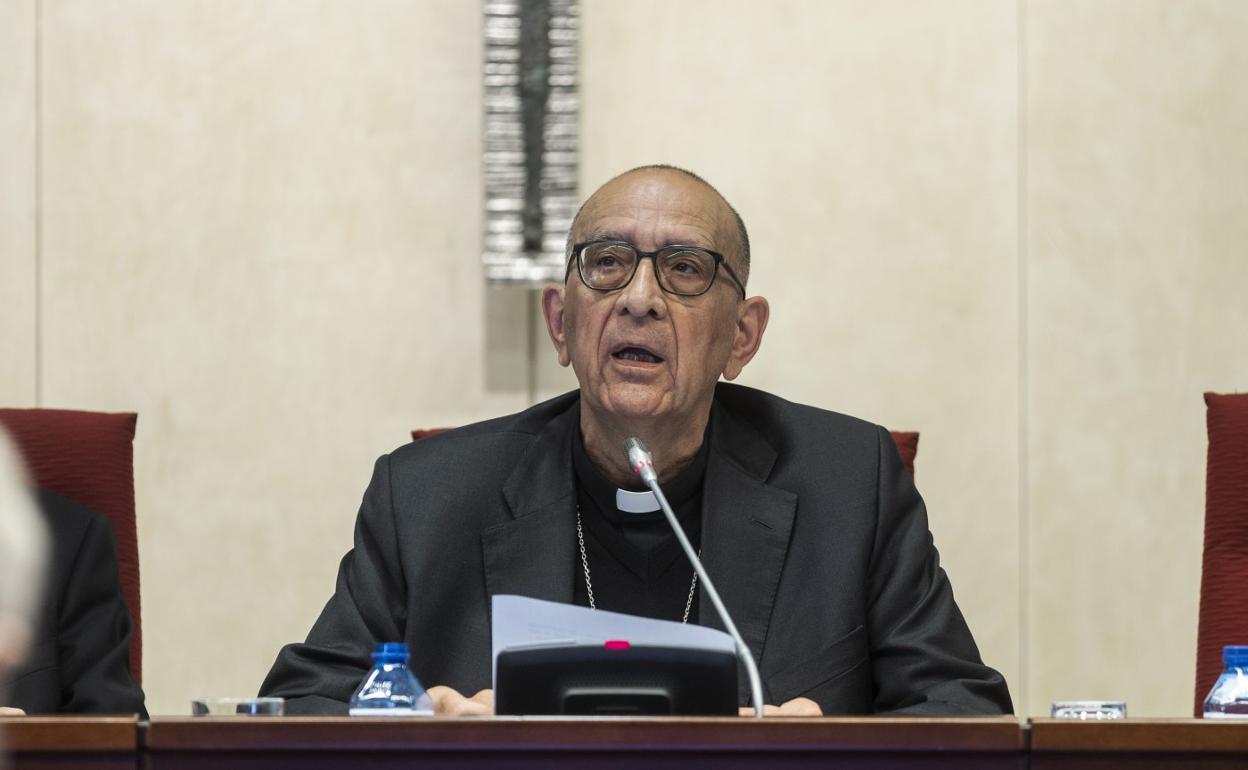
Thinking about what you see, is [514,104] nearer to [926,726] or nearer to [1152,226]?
[1152,226]

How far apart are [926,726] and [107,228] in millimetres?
2467

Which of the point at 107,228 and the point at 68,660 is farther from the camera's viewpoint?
the point at 107,228

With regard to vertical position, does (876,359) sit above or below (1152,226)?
below

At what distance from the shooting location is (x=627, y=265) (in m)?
2.25

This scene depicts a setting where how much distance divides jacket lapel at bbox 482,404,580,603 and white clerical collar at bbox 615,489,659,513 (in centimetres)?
10

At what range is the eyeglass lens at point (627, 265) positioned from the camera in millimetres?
2244

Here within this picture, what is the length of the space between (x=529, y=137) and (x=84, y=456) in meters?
1.18

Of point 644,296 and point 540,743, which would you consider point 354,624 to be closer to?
point 644,296

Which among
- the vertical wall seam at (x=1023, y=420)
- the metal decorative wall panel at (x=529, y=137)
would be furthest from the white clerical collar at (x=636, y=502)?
the vertical wall seam at (x=1023, y=420)

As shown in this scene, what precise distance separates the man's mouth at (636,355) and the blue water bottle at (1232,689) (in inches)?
35.9

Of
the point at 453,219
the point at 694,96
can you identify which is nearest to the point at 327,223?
the point at 453,219

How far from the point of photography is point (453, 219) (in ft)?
10.7

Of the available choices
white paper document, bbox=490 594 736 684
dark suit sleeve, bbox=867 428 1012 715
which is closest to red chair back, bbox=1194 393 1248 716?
dark suit sleeve, bbox=867 428 1012 715

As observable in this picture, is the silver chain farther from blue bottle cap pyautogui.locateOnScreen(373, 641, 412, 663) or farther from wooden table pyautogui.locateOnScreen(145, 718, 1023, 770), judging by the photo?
wooden table pyautogui.locateOnScreen(145, 718, 1023, 770)
